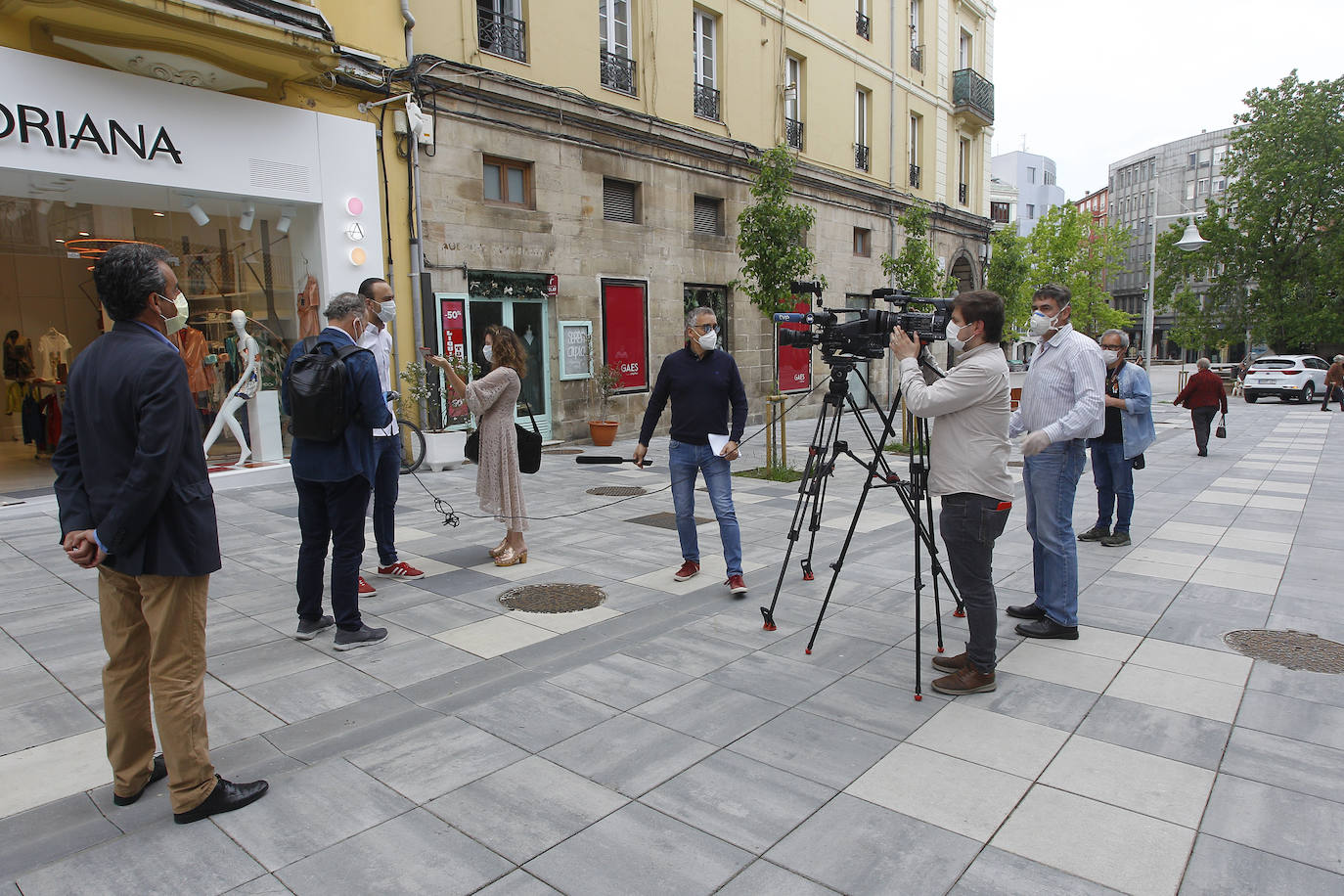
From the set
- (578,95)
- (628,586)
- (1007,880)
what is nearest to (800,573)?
(628,586)

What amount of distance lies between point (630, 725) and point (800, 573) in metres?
2.83

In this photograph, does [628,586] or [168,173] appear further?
[168,173]

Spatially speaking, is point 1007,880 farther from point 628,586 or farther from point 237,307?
point 237,307

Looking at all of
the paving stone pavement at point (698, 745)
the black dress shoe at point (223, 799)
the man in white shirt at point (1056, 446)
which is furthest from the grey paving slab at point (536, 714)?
the man in white shirt at point (1056, 446)

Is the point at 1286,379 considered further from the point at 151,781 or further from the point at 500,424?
the point at 151,781

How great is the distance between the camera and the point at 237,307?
10742 mm

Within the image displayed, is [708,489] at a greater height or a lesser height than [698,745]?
greater

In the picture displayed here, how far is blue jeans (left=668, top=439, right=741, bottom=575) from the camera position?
18.4ft

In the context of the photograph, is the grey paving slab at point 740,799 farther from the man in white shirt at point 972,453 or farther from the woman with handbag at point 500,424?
the woman with handbag at point 500,424

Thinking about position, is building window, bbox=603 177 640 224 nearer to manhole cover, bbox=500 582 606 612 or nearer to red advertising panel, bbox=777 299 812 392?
red advertising panel, bbox=777 299 812 392

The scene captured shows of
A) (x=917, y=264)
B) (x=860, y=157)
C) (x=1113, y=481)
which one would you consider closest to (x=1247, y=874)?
(x=1113, y=481)

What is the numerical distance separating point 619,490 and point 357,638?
17.8 feet

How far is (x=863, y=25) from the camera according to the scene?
69.3 feet

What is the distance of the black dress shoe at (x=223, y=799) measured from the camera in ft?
9.53
